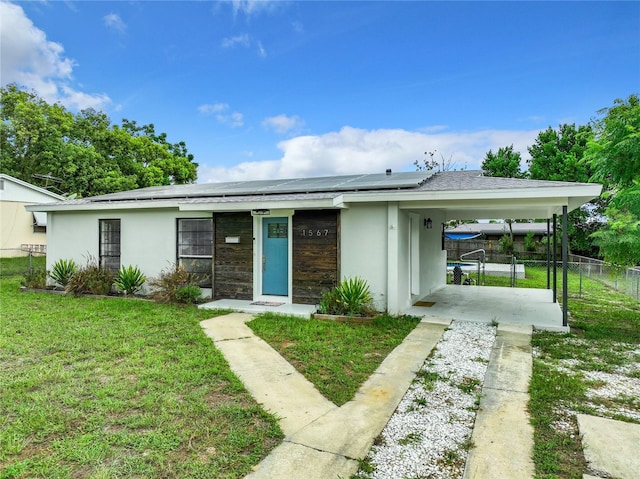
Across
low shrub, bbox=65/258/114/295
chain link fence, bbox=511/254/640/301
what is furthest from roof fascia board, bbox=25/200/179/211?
chain link fence, bbox=511/254/640/301

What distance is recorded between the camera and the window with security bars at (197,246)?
893 cm

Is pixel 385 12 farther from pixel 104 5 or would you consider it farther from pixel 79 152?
pixel 79 152

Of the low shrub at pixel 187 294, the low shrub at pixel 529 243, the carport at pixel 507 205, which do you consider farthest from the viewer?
the low shrub at pixel 529 243

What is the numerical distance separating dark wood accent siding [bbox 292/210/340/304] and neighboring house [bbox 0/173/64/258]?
17762 mm

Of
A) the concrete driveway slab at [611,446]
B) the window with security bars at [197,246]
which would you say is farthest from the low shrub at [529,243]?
the concrete driveway slab at [611,446]

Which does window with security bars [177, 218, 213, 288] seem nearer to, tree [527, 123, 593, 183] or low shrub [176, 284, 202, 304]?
low shrub [176, 284, 202, 304]

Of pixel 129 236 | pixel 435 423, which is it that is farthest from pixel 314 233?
pixel 129 236

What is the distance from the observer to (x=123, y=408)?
3336 millimetres

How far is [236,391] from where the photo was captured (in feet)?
12.3

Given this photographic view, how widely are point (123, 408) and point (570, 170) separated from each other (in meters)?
26.1

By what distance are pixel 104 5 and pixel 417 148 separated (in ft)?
77.4

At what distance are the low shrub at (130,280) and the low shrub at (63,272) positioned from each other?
1.80 meters

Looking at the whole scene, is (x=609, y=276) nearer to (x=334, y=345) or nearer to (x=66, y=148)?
(x=334, y=345)

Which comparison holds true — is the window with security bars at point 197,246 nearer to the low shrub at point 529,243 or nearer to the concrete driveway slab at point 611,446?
the concrete driveway slab at point 611,446
